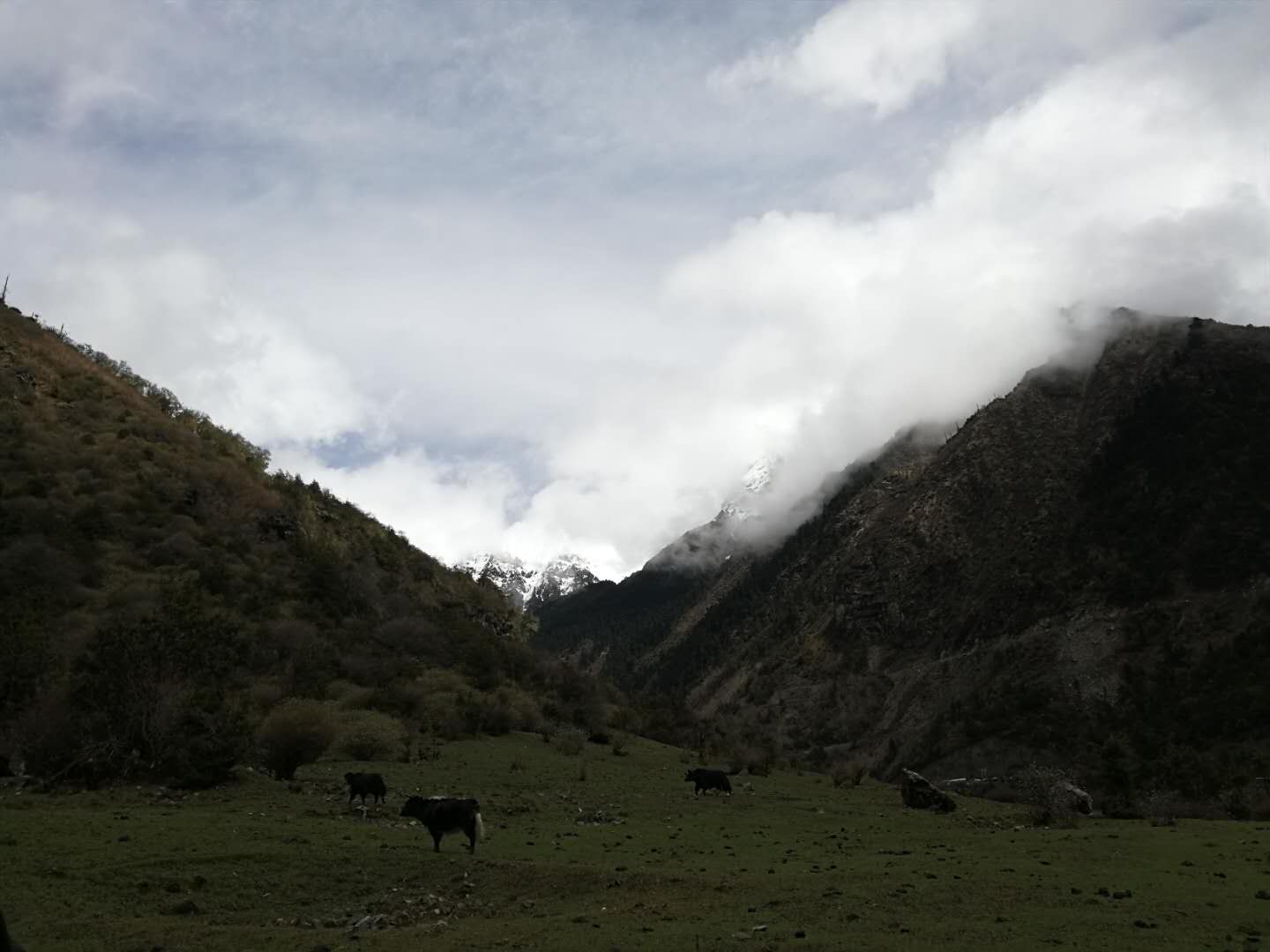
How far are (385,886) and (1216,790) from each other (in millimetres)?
54686

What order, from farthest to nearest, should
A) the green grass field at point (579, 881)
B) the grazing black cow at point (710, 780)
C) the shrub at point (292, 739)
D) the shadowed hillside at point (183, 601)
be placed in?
the grazing black cow at point (710, 780), the shrub at point (292, 739), the shadowed hillside at point (183, 601), the green grass field at point (579, 881)

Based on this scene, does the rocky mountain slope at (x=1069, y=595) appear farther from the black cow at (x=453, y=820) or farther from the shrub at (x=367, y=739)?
the black cow at (x=453, y=820)

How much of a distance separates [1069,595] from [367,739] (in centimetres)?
9291

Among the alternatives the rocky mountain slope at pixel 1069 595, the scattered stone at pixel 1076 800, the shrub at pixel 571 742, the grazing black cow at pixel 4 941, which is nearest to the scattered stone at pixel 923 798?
the scattered stone at pixel 1076 800

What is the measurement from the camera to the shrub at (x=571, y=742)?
4488 centimetres

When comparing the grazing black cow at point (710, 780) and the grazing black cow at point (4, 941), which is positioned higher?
the grazing black cow at point (4, 941)

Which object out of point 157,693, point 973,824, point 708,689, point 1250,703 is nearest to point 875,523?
point 708,689

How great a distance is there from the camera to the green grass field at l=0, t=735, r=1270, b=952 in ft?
42.0

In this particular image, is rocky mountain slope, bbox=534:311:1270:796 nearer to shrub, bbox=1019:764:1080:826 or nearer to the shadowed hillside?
shrub, bbox=1019:764:1080:826

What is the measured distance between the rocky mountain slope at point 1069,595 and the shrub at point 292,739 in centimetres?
5433

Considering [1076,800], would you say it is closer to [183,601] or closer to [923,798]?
[923,798]

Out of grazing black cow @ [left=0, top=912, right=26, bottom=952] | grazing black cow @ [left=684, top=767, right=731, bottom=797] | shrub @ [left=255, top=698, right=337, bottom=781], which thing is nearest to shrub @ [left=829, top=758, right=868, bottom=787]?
grazing black cow @ [left=684, top=767, right=731, bottom=797]

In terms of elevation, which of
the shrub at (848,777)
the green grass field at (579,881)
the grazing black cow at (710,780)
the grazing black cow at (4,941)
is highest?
the grazing black cow at (4,941)

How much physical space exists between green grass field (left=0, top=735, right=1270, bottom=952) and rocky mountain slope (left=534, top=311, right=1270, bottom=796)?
44685mm
